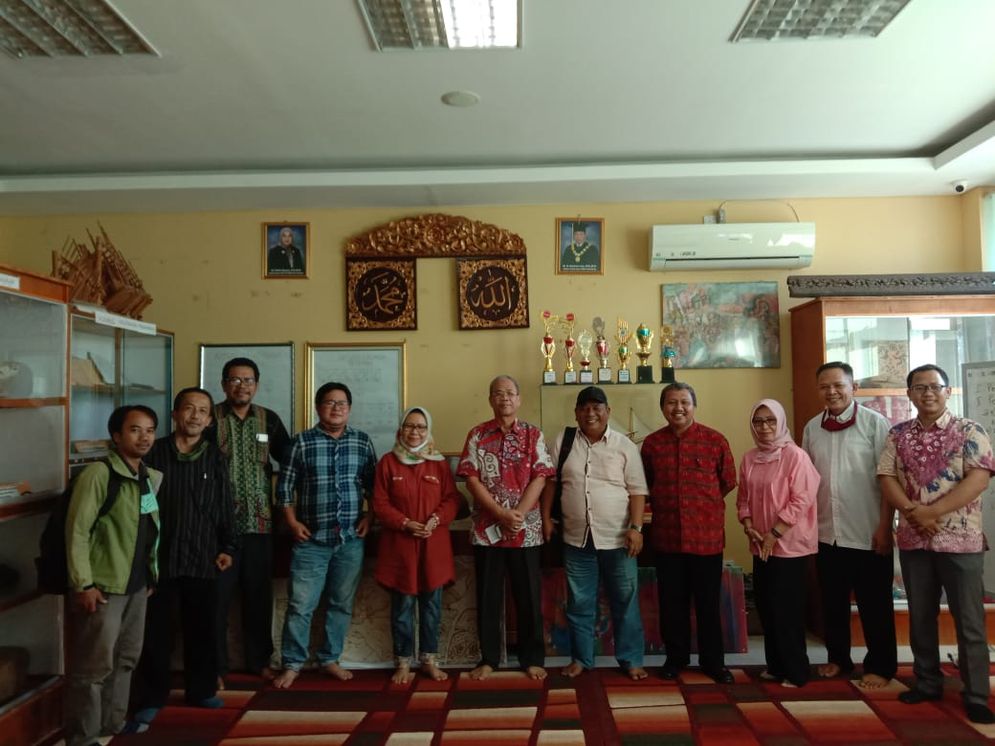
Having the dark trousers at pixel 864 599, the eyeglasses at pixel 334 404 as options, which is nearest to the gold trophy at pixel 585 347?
the eyeglasses at pixel 334 404

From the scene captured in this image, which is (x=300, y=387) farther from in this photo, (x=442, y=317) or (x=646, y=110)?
(x=646, y=110)

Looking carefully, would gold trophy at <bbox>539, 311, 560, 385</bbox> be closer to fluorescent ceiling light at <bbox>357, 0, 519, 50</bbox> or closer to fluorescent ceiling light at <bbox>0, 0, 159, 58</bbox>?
fluorescent ceiling light at <bbox>357, 0, 519, 50</bbox>

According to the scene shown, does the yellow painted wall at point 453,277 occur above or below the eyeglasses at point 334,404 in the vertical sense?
above

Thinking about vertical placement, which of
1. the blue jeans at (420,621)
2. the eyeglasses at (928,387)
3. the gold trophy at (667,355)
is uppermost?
the gold trophy at (667,355)

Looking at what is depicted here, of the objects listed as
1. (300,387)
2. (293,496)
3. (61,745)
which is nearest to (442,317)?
(300,387)

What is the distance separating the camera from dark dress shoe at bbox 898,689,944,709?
296 centimetres

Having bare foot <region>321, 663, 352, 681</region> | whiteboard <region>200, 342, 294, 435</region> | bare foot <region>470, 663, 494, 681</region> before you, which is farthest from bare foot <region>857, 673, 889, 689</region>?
whiteboard <region>200, 342, 294, 435</region>

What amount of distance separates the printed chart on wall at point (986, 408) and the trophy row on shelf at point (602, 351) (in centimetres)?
161

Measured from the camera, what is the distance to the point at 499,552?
3283mm

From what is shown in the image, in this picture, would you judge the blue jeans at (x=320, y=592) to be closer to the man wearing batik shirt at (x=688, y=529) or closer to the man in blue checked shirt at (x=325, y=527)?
the man in blue checked shirt at (x=325, y=527)

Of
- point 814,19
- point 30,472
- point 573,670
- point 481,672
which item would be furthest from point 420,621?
point 814,19

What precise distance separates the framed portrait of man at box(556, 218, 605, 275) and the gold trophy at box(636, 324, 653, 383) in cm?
53

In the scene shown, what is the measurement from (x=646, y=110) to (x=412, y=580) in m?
2.53

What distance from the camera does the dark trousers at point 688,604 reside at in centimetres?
319
